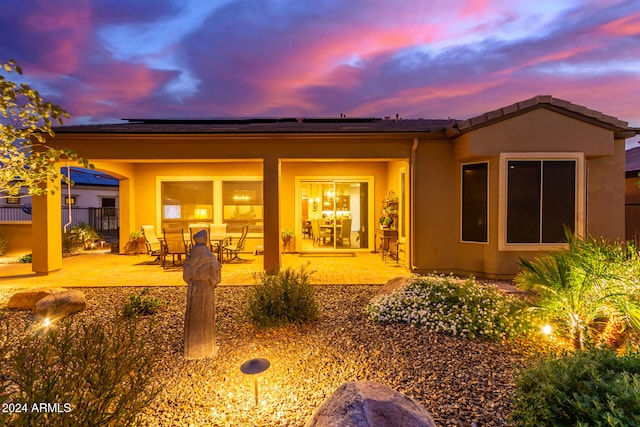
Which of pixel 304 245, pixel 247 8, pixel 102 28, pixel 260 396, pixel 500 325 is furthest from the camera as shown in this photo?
pixel 304 245

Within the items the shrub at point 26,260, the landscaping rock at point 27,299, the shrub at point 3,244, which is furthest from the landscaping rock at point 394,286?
the shrub at point 3,244

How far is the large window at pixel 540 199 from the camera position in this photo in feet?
22.3

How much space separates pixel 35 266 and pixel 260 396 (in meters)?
7.94

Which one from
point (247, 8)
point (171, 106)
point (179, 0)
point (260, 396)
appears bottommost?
point (260, 396)

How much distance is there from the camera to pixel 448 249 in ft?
25.1

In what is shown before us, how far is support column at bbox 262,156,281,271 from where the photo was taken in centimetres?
757

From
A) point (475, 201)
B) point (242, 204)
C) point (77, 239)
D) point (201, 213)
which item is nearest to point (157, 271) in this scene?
point (201, 213)

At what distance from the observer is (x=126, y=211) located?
10977 mm

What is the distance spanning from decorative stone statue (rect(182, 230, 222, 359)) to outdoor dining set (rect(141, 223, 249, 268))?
465 centimetres

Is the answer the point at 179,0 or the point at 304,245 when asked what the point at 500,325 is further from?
the point at 179,0

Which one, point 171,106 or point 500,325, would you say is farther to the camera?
point 171,106

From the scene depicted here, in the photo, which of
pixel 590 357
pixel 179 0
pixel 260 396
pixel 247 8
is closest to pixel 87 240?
pixel 179 0

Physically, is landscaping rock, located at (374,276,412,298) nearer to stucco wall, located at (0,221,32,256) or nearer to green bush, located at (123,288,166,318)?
green bush, located at (123,288,166,318)

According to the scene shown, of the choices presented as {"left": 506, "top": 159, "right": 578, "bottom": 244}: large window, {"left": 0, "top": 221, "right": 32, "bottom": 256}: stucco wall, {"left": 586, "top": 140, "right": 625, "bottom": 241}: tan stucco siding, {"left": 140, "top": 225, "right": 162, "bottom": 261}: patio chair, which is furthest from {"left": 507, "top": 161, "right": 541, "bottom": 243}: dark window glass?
{"left": 0, "top": 221, "right": 32, "bottom": 256}: stucco wall
